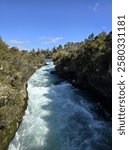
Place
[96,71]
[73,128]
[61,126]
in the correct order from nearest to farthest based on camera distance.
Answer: [73,128] → [61,126] → [96,71]

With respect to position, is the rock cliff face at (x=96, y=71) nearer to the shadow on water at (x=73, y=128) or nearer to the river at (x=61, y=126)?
the river at (x=61, y=126)

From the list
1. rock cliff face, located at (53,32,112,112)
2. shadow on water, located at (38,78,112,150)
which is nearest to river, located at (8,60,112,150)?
shadow on water, located at (38,78,112,150)

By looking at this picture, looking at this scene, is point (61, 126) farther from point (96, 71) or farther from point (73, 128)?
point (96, 71)

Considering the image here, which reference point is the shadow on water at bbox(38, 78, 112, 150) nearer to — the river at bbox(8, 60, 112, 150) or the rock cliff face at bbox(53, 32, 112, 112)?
the river at bbox(8, 60, 112, 150)

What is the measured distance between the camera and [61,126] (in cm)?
3409

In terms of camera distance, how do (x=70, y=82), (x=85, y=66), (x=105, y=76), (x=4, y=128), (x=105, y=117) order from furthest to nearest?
(x=70, y=82)
(x=85, y=66)
(x=105, y=76)
(x=105, y=117)
(x=4, y=128)

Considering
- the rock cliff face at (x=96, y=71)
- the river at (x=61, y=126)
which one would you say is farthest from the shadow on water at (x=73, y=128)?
the rock cliff face at (x=96, y=71)

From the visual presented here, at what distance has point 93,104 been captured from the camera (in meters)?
44.6

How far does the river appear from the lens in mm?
28953

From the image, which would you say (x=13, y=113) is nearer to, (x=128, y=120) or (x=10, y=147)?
(x=10, y=147)

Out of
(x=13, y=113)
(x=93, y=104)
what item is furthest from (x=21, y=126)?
(x=93, y=104)

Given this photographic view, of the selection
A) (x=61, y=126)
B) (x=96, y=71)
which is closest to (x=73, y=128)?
(x=61, y=126)

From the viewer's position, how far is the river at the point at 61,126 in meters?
29.0

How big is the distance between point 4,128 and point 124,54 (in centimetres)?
2022
